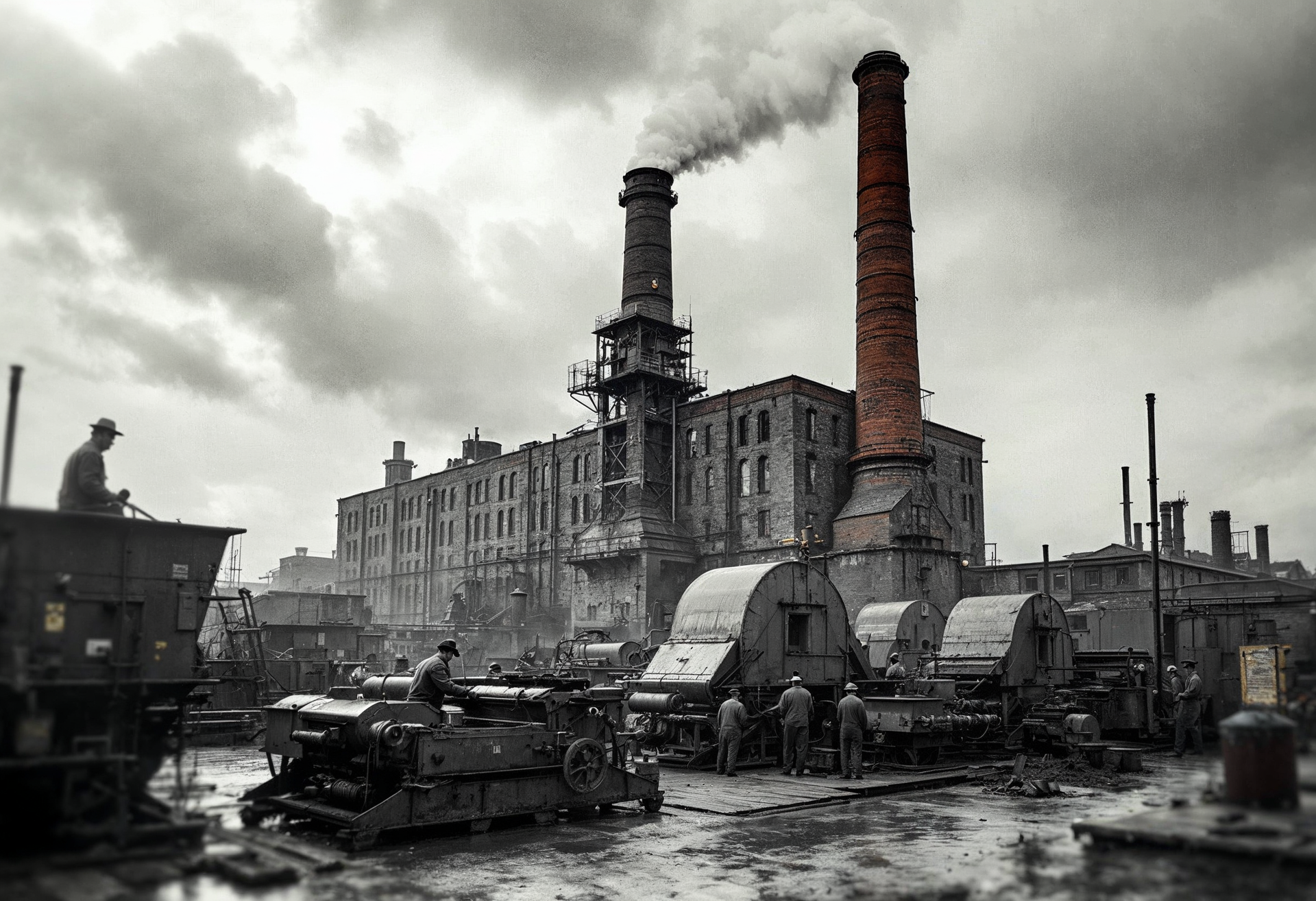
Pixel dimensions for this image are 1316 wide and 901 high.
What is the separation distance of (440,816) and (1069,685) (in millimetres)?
14913

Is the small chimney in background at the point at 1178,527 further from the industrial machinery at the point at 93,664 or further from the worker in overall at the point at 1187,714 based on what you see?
the industrial machinery at the point at 93,664

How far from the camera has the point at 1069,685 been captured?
2069 cm

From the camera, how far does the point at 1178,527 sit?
5491 cm

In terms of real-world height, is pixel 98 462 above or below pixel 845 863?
above

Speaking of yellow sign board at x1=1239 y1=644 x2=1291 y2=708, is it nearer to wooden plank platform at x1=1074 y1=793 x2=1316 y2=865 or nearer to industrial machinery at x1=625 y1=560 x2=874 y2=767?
wooden plank platform at x1=1074 y1=793 x2=1316 y2=865

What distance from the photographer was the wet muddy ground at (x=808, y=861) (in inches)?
205

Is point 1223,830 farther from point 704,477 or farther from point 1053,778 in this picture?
point 704,477

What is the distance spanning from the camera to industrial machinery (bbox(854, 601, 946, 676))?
83.9ft

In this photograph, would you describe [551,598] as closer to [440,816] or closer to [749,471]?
[749,471]

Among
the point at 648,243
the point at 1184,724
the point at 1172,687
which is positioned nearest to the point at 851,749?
the point at 1184,724

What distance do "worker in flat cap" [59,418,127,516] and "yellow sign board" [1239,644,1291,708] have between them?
6.99 metres

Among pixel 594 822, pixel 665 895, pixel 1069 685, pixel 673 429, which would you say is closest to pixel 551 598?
pixel 673 429

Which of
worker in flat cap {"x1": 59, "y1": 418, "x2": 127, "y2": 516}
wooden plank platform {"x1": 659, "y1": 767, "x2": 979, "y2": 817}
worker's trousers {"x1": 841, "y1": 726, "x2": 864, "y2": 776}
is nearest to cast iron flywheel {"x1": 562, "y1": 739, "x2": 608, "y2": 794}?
wooden plank platform {"x1": 659, "y1": 767, "x2": 979, "y2": 817}

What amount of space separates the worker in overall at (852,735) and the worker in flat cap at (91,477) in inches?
456
